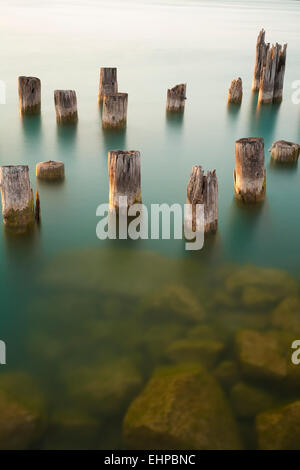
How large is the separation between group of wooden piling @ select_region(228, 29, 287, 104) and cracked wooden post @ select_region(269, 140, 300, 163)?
583 cm

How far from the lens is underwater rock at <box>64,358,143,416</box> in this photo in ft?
15.3

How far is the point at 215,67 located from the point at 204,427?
2496 cm

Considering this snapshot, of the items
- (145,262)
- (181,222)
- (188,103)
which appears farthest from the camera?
(188,103)

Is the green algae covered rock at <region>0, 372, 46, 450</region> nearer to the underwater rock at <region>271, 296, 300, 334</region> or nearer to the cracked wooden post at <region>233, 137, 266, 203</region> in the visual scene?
the underwater rock at <region>271, 296, 300, 334</region>

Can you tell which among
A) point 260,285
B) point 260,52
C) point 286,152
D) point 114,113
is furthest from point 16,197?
point 260,52

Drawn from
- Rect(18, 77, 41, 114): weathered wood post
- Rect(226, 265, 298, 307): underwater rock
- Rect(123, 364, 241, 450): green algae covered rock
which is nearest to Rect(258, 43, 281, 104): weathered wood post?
Rect(18, 77, 41, 114): weathered wood post

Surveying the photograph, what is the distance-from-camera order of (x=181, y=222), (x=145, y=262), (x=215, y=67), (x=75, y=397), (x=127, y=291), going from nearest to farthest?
(x=75, y=397) < (x=127, y=291) < (x=145, y=262) < (x=181, y=222) < (x=215, y=67)

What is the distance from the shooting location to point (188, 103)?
18.1m

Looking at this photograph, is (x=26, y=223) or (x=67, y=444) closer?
(x=67, y=444)

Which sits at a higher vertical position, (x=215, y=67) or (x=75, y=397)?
(x=215, y=67)

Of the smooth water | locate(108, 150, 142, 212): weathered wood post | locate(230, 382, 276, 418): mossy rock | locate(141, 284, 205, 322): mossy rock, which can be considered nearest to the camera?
locate(230, 382, 276, 418): mossy rock

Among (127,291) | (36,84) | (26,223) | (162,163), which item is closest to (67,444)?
(127,291)

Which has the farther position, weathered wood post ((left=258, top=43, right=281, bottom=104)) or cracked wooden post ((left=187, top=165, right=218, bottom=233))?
weathered wood post ((left=258, top=43, right=281, bottom=104))
